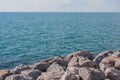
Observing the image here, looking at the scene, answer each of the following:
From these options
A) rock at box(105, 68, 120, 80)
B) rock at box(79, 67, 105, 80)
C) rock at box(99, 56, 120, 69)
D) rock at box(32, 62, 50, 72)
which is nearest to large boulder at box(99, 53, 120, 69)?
rock at box(99, 56, 120, 69)

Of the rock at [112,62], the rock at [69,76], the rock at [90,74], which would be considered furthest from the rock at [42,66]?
the rock at [69,76]

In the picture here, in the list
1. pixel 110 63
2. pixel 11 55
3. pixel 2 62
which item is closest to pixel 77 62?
pixel 110 63

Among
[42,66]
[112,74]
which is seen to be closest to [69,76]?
[112,74]

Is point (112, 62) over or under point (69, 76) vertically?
under

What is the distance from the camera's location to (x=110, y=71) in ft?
59.1

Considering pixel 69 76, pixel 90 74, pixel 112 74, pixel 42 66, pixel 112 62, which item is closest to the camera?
pixel 69 76

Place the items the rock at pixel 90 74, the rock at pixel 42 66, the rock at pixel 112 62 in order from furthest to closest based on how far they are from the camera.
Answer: the rock at pixel 42 66
the rock at pixel 112 62
the rock at pixel 90 74

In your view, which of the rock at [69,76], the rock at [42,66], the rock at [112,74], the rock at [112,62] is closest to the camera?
the rock at [69,76]

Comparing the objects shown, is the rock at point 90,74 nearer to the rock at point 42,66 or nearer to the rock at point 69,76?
the rock at point 69,76

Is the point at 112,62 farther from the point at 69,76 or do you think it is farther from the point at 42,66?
the point at 69,76

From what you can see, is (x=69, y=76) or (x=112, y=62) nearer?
(x=69, y=76)

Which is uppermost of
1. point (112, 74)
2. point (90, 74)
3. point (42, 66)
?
point (90, 74)

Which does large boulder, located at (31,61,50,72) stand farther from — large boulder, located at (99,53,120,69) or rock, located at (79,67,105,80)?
rock, located at (79,67,105,80)

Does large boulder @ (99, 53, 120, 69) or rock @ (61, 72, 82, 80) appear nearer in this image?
rock @ (61, 72, 82, 80)
